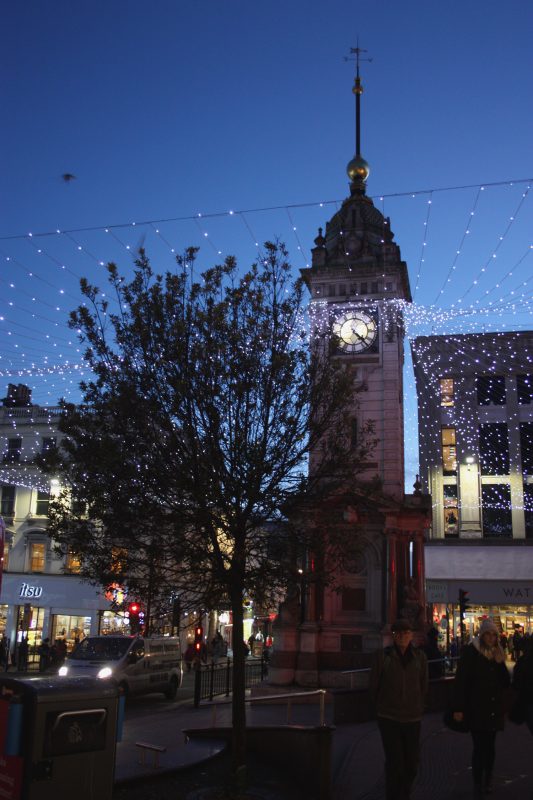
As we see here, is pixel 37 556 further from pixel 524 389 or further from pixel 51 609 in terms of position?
pixel 524 389

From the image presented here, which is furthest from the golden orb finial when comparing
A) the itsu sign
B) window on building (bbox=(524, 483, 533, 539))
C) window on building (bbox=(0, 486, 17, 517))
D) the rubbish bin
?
the rubbish bin

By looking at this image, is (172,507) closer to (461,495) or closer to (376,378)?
(376,378)

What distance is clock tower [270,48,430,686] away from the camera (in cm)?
2431

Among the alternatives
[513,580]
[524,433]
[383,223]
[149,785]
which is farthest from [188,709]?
[524,433]

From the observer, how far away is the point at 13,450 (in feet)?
146

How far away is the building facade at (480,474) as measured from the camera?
39.5 m

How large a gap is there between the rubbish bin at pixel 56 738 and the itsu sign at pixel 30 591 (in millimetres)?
36793

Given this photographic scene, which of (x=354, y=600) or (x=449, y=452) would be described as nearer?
(x=354, y=600)

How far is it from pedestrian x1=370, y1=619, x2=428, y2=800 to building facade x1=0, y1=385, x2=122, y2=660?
35.5 m

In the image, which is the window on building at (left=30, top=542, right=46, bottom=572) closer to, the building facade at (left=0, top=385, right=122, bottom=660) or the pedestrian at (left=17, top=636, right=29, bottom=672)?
the building facade at (left=0, top=385, right=122, bottom=660)

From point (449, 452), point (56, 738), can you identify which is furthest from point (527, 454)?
point (56, 738)

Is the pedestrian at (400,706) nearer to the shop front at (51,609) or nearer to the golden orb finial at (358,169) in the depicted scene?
the golden orb finial at (358,169)

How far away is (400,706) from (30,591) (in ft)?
126

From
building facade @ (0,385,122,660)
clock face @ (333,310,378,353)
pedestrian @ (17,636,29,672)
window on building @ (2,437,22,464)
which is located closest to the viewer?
clock face @ (333,310,378,353)
